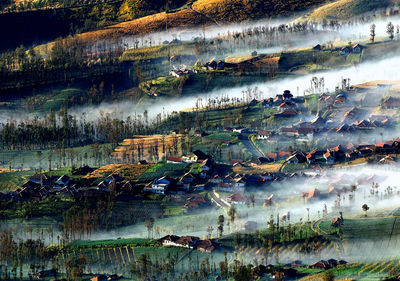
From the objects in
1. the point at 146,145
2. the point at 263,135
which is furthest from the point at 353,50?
the point at 146,145

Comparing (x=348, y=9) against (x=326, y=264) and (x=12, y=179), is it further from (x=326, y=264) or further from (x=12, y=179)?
(x=326, y=264)

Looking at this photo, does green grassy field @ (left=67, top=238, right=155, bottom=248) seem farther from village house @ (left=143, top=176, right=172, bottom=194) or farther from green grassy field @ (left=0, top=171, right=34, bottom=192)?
green grassy field @ (left=0, top=171, right=34, bottom=192)

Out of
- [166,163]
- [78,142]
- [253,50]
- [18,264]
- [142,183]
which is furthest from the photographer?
[253,50]

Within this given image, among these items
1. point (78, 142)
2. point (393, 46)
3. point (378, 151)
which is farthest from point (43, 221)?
point (393, 46)

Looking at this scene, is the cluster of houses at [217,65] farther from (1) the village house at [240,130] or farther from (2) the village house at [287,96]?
(1) the village house at [240,130]

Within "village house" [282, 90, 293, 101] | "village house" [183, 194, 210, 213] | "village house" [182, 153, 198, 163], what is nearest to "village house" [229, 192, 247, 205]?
"village house" [183, 194, 210, 213]

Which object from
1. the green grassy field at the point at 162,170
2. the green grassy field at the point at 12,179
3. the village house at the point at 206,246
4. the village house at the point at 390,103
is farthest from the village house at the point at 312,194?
the green grassy field at the point at 12,179

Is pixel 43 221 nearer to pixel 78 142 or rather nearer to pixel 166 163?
pixel 166 163
